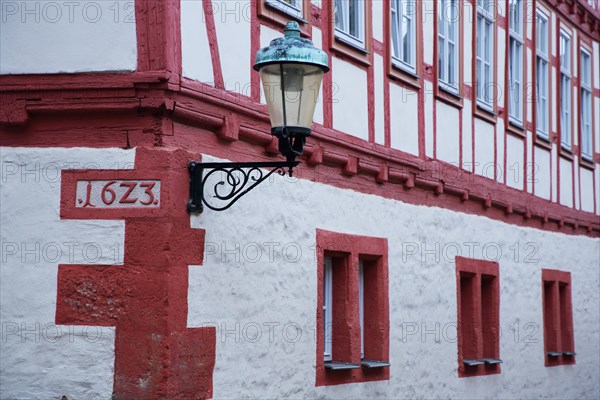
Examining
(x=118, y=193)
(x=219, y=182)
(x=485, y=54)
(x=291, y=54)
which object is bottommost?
(x=118, y=193)

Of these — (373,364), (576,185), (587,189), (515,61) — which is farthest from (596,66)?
(373,364)

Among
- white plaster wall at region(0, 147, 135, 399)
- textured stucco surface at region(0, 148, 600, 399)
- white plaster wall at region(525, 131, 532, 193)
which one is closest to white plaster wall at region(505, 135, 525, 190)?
white plaster wall at region(525, 131, 532, 193)

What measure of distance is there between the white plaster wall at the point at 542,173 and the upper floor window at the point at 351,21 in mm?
5787

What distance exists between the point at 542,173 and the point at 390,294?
590 centimetres

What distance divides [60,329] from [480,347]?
6.89 meters

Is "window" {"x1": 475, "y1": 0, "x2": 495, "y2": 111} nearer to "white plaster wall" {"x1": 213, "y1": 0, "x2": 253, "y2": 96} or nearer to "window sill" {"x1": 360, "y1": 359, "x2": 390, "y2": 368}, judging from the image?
"window sill" {"x1": 360, "y1": 359, "x2": 390, "y2": 368}

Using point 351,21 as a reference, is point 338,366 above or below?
below

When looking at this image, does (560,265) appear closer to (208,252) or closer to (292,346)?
(292,346)

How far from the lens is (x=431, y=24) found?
43.8 feet

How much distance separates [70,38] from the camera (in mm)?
8477

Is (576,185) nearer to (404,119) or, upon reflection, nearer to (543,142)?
(543,142)

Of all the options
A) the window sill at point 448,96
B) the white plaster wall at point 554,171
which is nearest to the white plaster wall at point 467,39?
the window sill at point 448,96

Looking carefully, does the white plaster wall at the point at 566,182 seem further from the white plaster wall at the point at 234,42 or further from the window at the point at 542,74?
the white plaster wall at the point at 234,42

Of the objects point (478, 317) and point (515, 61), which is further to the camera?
point (515, 61)
